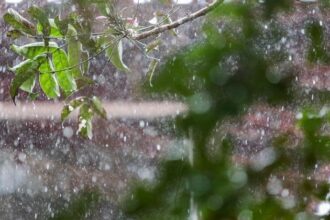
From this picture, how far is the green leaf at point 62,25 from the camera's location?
1.87 ft

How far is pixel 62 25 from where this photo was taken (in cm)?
57

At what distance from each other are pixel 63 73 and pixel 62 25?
0.18ft

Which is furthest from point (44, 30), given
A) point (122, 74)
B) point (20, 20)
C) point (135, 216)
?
point (122, 74)

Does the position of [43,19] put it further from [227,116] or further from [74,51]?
[227,116]

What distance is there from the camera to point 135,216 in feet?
1.09

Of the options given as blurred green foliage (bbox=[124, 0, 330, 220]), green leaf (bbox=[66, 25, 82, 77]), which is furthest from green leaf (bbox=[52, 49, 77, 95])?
blurred green foliage (bbox=[124, 0, 330, 220])

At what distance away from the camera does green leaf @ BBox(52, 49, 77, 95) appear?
599mm

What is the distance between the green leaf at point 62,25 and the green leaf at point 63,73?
28 mm

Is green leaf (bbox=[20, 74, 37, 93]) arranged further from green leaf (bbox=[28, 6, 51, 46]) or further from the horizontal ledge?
the horizontal ledge

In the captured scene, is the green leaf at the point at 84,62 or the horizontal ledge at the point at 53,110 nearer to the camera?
the green leaf at the point at 84,62

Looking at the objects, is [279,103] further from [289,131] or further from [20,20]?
[20,20]

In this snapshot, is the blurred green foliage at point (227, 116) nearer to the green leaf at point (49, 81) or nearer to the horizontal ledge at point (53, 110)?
the green leaf at point (49, 81)

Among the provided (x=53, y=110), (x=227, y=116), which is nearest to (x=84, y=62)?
(x=227, y=116)

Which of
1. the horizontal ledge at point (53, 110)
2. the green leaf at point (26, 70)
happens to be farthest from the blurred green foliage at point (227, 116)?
the horizontal ledge at point (53, 110)
